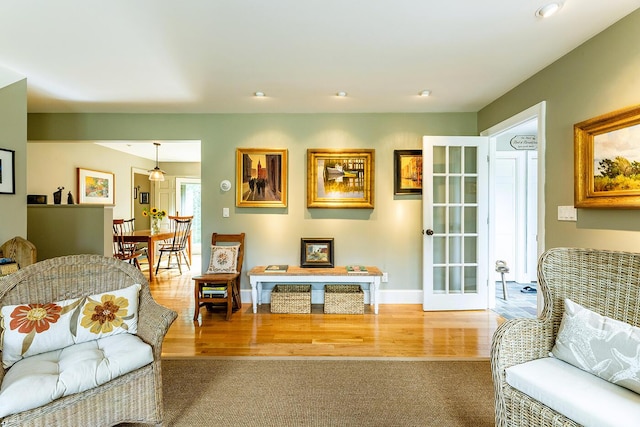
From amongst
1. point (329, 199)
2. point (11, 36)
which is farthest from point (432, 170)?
point (11, 36)

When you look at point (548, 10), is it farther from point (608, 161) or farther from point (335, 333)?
point (335, 333)

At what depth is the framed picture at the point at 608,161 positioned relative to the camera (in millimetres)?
1879

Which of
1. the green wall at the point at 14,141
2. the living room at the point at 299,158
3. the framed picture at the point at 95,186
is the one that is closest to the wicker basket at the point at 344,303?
the living room at the point at 299,158

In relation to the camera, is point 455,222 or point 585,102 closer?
point 585,102

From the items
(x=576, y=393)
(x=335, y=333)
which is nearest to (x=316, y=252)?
(x=335, y=333)

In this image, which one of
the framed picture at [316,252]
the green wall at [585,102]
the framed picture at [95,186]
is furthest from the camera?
the framed picture at [95,186]

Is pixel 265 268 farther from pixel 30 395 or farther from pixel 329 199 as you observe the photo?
pixel 30 395

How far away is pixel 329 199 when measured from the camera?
Answer: 12.2 feet

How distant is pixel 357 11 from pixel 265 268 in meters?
2.74

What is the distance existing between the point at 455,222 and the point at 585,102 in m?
1.71

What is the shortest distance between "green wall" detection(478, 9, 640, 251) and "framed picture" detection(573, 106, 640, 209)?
0.08m

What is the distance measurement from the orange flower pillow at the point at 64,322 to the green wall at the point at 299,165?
207 centimetres

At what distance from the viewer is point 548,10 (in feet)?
6.02

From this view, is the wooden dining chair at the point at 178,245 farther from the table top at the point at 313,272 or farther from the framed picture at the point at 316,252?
the framed picture at the point at 316,252
